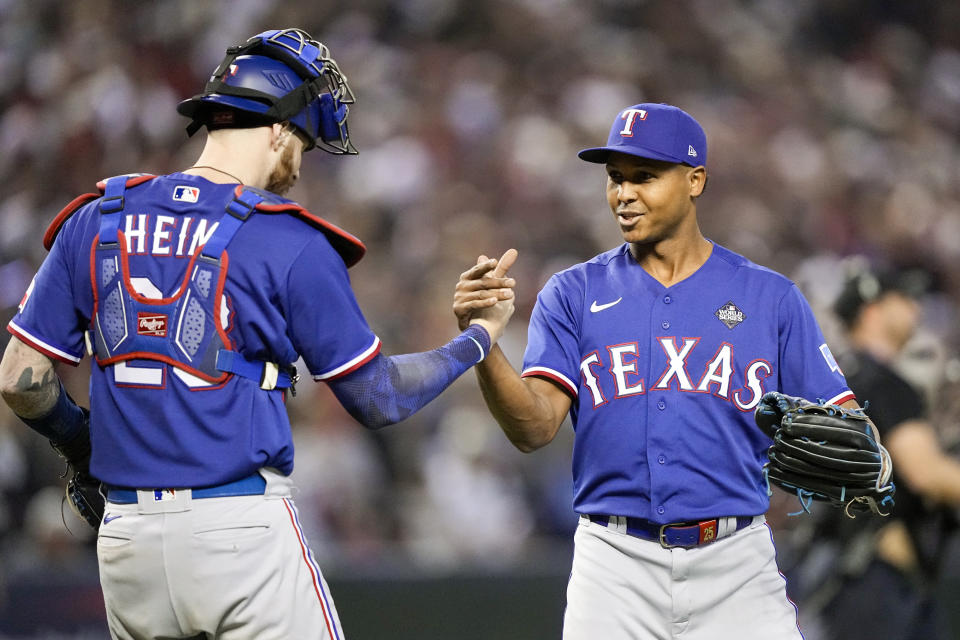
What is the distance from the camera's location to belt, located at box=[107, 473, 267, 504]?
2656 millimetres

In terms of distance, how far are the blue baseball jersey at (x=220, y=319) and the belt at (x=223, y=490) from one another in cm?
3

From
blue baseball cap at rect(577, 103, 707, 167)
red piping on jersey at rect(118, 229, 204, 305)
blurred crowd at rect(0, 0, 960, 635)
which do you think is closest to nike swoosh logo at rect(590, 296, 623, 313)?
blue baseball cap at rect(577, 103, 707, 167)

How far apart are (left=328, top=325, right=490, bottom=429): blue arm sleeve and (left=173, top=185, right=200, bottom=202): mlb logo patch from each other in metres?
0.56

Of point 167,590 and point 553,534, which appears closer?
point 167,590

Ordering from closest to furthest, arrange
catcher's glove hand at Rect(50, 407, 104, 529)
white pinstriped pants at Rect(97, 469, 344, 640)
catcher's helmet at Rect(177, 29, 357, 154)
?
1. white pinstriped pants at Rect(97, 469, 344, 640)
2. catcher's helmet at Rect(177, 29, 357, 154)
3. catcher's glove hand at Rect(50, 407, 104, 529)

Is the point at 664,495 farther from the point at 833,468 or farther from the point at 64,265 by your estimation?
the point at 64,265

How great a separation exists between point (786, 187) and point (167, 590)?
27.5 feet

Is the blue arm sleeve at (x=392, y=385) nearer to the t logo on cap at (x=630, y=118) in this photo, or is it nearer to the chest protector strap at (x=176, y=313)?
the chest protector strap at (x=176, y=313)

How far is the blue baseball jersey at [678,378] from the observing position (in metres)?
3.31

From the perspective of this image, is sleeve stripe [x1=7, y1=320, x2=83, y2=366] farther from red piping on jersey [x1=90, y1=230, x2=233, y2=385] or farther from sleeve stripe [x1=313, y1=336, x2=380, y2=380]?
sleeve stripe [x1=313, y1=336, x2=380, y2=380]

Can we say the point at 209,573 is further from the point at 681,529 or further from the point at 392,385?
the point at 681,529

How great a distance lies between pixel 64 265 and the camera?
280 cm

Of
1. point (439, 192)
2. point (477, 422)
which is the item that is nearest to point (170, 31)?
point (439, 192)

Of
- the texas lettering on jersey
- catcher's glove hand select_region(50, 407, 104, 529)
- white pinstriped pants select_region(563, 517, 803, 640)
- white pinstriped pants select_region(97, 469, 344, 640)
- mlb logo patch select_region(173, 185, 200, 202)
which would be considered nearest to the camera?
white pinstriped pants select_region(97, 469, 344, 640)
